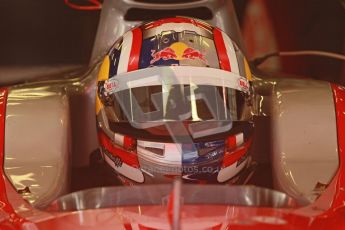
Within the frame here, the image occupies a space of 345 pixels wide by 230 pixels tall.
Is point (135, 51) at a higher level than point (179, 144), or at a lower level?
higher

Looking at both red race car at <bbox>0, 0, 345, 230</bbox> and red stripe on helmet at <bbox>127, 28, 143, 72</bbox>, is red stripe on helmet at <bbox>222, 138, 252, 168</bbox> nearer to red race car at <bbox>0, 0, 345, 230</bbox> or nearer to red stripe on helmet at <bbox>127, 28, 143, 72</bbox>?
red race car at <bbox>0, 0, 345, 230</bbox>

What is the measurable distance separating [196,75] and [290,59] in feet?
2.94

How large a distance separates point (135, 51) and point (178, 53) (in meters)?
0.07

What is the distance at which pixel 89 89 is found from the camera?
1.26m

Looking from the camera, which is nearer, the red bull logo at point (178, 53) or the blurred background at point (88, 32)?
the red bull logo at point (178, 53)

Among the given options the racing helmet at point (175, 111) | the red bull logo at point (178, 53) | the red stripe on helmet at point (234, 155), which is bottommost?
the red stripe on helmet at point (234, 155)

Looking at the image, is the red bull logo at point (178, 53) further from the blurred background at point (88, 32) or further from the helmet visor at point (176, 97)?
the blurred background at point (88, 32)

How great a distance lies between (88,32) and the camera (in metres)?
1.90

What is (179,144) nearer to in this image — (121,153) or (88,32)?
(121,153)

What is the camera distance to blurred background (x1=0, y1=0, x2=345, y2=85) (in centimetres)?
184

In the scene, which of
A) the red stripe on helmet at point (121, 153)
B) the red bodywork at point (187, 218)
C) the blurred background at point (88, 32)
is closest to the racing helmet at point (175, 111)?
the red stripe on helmet at point (121, 153)

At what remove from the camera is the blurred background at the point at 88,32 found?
1845 millimetres

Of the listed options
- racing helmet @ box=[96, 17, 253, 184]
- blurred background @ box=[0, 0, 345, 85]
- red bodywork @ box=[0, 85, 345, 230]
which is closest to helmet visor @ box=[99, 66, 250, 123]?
racing helmet @ box=[96, 17, 253, 184]

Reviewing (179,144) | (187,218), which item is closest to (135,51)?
(179,144)
